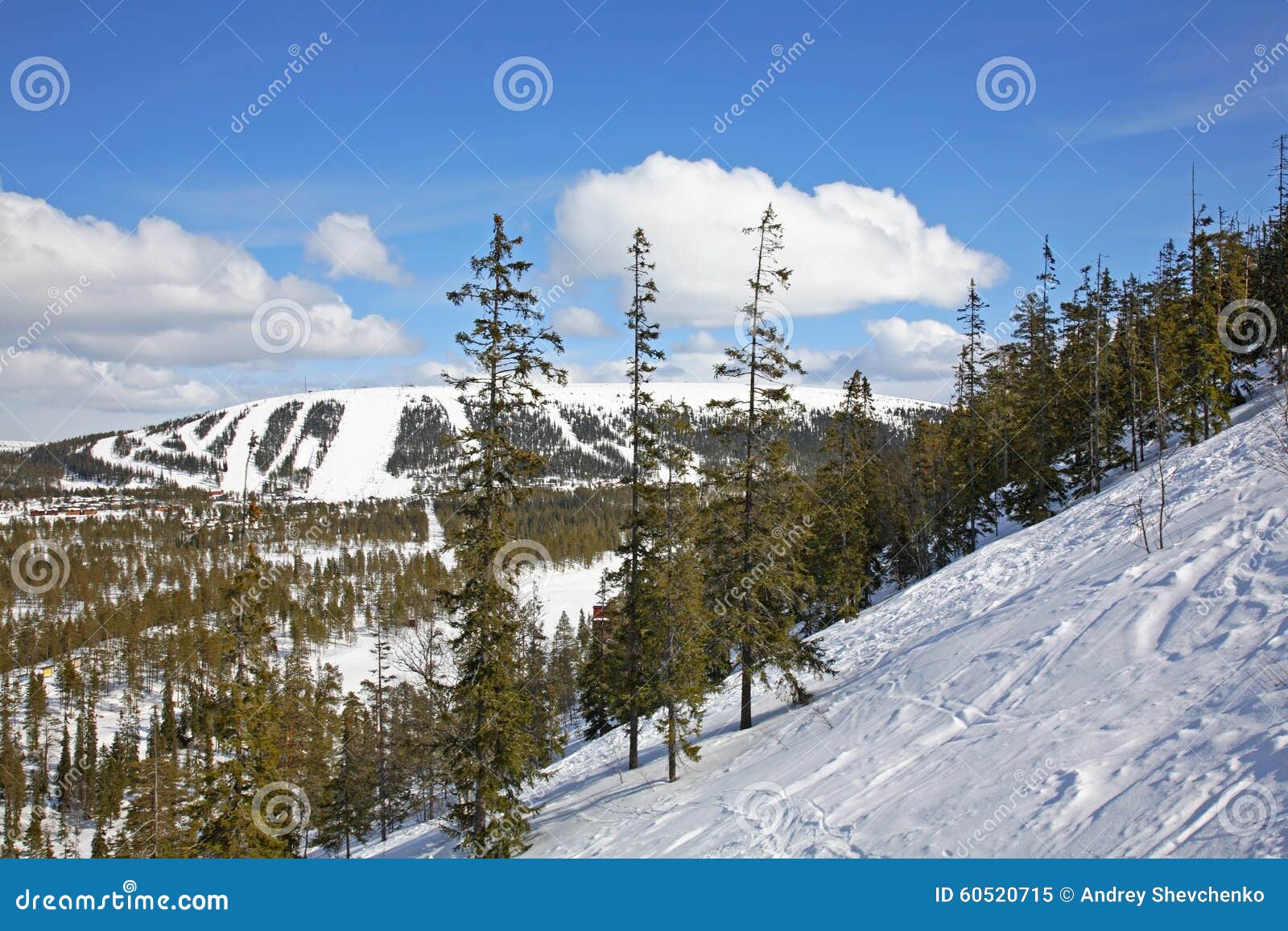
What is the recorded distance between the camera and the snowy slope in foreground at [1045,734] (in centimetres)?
898

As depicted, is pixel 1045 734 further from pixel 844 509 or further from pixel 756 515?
pixel 844 509

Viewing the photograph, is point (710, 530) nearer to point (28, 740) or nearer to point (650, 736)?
point (650, 736)

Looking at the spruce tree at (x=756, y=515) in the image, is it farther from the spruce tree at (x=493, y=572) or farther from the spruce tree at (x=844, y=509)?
the spruce tree at (x=844, y=509)

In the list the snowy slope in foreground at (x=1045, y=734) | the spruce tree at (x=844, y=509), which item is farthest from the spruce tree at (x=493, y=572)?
the spruce tree at (x=844, y=509)

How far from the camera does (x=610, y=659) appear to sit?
28.1 meters

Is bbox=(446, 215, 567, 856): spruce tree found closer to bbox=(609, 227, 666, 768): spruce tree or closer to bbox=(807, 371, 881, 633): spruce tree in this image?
bbox=(609, 227, 666, 768): spruce tree

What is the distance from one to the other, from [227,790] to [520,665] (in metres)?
7.95

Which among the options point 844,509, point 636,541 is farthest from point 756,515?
point 844,509

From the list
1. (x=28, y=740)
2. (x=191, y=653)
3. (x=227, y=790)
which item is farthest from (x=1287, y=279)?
(x=28, y=740)

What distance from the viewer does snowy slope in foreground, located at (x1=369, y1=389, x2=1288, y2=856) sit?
8984 mm

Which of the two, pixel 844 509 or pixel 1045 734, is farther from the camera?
pixel 844 509

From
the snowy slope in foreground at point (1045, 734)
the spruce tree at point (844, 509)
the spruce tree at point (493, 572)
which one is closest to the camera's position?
the snowy slope in foreground at point (1045, 734)

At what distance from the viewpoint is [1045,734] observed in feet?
38.4

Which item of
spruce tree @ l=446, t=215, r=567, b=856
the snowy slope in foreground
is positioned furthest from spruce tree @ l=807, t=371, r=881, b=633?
spruce tree @ l=446, t=215, r=567, b=856
